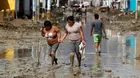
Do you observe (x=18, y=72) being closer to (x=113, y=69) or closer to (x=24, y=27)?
(x=113, y=69)

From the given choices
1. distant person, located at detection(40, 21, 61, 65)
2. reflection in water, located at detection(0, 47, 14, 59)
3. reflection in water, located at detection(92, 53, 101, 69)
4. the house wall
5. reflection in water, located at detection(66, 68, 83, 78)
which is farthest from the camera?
the house wall

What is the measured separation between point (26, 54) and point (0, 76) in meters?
6.09

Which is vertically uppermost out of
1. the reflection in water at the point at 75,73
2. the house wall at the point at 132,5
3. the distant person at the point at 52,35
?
the distant person at the point at 52,35

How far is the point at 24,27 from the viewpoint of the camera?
33562 mm

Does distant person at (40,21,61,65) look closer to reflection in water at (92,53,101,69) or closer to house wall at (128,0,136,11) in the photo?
reflection in water at (92,53,101,69)

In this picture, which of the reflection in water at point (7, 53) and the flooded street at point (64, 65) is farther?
the reflection in water at point (7, 53)

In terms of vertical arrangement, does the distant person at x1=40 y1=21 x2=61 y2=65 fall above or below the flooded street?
above

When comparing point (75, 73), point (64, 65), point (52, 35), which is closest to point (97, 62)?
point (64, 65)

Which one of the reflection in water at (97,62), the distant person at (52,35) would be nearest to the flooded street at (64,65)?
the reflection in water at (97,62)

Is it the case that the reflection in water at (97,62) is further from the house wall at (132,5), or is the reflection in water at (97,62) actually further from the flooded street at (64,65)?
the house wall at (132,5)

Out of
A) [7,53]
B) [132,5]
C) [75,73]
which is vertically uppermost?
[75,73]

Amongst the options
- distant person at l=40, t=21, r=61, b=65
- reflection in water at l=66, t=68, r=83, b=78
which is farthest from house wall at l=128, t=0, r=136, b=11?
reflection in water at l=66, t=68, r=83, b=78

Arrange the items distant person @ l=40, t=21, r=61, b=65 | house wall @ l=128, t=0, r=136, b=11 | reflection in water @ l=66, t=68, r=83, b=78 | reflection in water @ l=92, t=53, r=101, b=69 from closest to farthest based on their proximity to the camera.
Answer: reflection in water @ l=66, t=68, r=83, b=78 → distant person @ l=40, t=21, r=61, b=65 → reflection in water @ l=92, t=53, r=101, b=69 → house wall @ l=128, t=0, r=136, b=11

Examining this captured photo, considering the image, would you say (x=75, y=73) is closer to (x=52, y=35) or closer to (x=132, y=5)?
(x=52, y=35)
